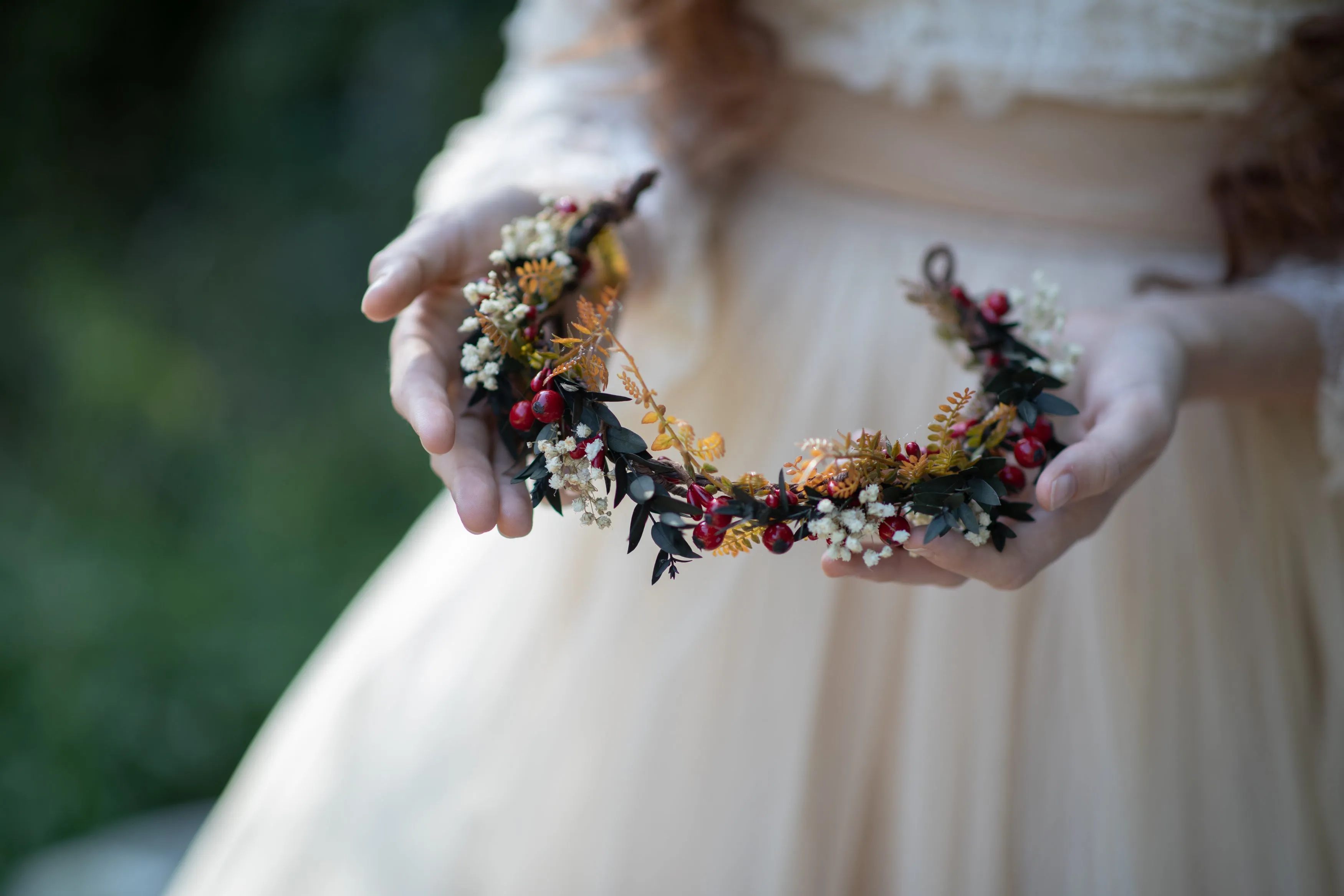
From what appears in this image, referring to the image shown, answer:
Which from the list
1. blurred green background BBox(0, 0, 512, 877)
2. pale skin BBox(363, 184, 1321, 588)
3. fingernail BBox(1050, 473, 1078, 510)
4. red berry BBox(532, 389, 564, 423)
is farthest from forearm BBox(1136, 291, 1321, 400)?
blurred green background BBox(0, 0, 512, 877)

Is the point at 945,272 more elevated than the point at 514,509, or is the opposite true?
the point at 945,272

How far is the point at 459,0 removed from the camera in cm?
286

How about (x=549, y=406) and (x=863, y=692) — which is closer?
(x=549, y=406)

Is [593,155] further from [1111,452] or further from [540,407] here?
[1111,452]

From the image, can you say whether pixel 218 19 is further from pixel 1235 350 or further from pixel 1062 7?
pixel 1235 350

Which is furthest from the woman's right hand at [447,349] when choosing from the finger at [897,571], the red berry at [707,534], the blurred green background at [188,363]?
the blurred green background at [188,363]

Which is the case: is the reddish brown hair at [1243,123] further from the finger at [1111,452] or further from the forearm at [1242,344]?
the finger at [1111,452]

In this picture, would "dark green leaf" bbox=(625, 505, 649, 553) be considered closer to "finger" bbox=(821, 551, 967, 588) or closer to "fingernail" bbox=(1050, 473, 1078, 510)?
"finger" bbox=(821, 551, 967, 588)

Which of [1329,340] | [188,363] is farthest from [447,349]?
[188,363]

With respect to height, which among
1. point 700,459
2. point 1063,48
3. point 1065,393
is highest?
point 1063,48

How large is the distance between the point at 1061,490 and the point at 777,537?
203 mm

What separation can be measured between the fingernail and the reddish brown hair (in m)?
0.51

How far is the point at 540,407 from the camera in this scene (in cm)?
69

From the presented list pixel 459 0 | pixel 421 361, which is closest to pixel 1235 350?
pixel 421 361
